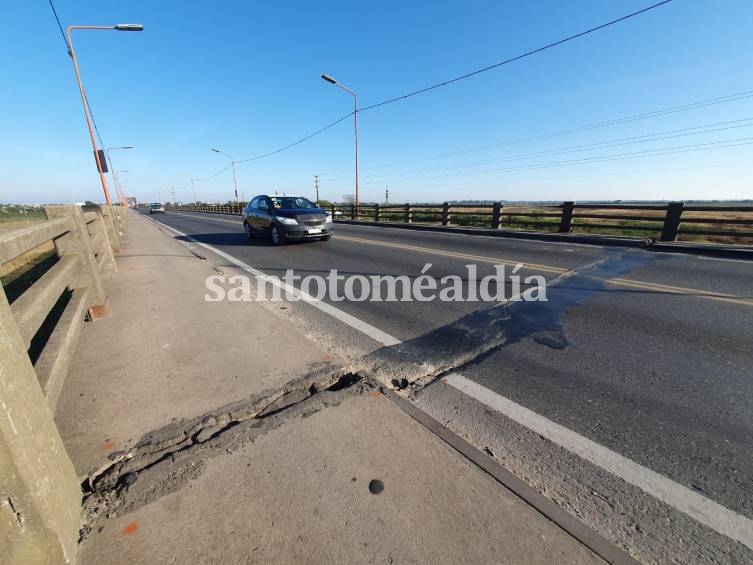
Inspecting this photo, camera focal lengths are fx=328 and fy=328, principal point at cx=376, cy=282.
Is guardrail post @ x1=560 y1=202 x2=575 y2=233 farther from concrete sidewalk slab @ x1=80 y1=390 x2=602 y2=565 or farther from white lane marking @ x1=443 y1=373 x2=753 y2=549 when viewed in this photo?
Result: concrete sidewalk slab @ x1=80 y1=390 x2=602 y2=565

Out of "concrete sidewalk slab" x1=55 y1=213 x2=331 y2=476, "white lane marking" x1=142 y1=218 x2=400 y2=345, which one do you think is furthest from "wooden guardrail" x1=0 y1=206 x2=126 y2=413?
A: "white lane marking" x1=142 y1=218 x2=400 y2=345

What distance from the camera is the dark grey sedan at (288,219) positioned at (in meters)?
10.9

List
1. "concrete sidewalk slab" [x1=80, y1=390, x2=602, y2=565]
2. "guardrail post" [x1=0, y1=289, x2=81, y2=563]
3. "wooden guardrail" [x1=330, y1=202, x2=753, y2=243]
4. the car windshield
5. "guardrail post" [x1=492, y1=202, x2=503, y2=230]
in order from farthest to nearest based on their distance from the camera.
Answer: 1. "guardrail post" [x1=492, y1=202, x2=503, y2=230]
2. the car windshield
3. "wooden guardrail" [x1=330, y1=202, x2=753, y2=243]
4. "concrete sidewalk slab" [x1=80, y1=390, x2=602, y2=565]
5. "guardrail post" [x1=0, y1=289, x2=81, y2=563]

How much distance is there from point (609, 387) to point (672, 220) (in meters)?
10.4

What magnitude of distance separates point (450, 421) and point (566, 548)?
952 millimetres

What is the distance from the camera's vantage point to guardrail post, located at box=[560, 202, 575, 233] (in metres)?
12.5

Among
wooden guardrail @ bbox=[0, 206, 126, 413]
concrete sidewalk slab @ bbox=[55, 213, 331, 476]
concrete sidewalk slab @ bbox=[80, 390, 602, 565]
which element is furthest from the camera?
concrete sidewalk slab @ bbox=[55, 213, 331, 476]

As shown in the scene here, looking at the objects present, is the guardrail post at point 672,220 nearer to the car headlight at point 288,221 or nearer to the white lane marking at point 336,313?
the white lane marking at point 336,313

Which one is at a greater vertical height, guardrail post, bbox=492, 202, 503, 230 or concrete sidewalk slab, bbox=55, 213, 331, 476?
guardrail post, bbox=492, 202, 503, 230

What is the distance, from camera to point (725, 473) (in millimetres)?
1912

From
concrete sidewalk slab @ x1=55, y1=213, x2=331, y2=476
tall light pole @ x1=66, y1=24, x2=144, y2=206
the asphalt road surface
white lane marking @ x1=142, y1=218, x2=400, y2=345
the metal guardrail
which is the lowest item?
white lane marking @ x1=142, y1=218, x2=400, y2=345

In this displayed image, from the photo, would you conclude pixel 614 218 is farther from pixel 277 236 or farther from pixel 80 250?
pixel 80 250

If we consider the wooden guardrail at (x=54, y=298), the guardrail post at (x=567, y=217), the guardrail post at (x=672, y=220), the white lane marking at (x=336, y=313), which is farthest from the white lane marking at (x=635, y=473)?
the guardrail post at (x=567, y=217)

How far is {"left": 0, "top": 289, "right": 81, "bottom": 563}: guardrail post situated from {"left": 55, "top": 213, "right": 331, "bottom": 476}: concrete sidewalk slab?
49 cm
